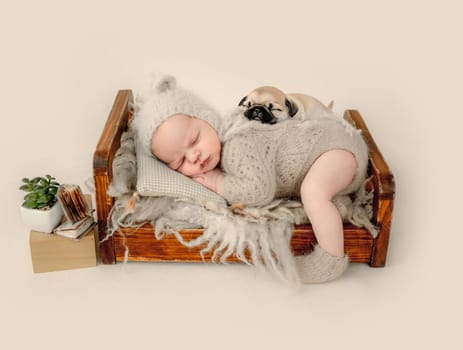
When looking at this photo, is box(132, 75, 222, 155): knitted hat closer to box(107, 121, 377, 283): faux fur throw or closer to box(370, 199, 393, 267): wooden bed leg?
box(107, 121, 377, 283): faux fur throw

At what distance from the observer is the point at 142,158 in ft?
7.56

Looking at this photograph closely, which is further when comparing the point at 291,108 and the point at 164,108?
the point at 291,108

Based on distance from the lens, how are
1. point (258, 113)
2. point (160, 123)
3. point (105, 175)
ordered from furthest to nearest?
point (258, 113) → point (160, 123) → point (105, 175)

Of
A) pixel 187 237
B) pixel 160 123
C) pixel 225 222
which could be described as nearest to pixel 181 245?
pixel 187 237

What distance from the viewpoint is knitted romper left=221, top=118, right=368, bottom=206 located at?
220 centimetres

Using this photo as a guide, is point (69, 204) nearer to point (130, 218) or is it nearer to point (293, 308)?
point (130, 218)

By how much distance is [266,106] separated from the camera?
237 cm

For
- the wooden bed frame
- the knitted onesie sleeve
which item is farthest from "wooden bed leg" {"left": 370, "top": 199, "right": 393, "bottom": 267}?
the knitted onesie sleeve

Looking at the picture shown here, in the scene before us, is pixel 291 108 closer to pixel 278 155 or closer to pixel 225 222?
pixel 278 155

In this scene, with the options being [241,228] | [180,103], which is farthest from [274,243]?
[180,103]

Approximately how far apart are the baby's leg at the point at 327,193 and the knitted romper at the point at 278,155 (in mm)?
30

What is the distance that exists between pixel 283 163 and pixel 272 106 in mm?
218

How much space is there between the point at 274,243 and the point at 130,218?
16.7 inches

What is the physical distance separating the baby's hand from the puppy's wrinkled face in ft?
0.70
